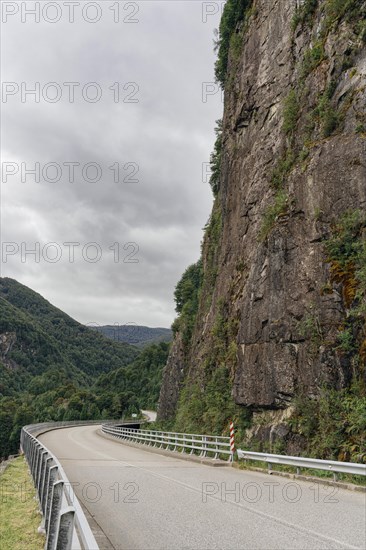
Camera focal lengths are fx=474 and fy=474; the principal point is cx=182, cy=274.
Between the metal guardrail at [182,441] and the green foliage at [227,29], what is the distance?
99.7ft

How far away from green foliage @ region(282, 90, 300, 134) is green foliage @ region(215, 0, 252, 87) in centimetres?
1578

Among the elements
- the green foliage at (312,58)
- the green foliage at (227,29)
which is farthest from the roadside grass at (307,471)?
the green foliage at (227,29)

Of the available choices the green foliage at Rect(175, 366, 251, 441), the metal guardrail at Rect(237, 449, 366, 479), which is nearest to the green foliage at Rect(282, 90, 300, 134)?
the green foliage at Rect(175, 366, 251, 441)

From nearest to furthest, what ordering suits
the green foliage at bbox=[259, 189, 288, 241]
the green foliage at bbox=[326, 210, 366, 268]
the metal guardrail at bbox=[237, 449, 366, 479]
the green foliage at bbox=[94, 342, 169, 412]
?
the metal guardrail at bbox=[237, 449, 366, 479]
the green foliage at bbox=[326, 210, 366, 268]
the green foliage at bbox=[259, 189, 288, 241]
the green foliage at bbox=[94, 342, 169, 412]

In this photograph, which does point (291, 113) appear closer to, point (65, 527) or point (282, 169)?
point (282, 169)

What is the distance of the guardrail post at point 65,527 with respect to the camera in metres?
5.08

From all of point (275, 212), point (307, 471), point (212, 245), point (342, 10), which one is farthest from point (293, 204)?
point (212, 245)

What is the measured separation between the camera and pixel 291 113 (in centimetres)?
2378

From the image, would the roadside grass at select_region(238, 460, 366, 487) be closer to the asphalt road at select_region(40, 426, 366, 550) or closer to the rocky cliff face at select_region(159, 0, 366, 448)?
the asphalt road at select_region(40, 426, 366, 550)

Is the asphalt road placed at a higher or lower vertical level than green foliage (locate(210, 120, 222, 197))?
lower

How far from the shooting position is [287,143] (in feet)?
79.2

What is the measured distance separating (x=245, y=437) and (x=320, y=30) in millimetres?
19485

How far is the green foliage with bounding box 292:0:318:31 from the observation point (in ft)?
80.8

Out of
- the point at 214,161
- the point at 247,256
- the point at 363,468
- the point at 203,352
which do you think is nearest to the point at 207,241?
the point at 214,161
